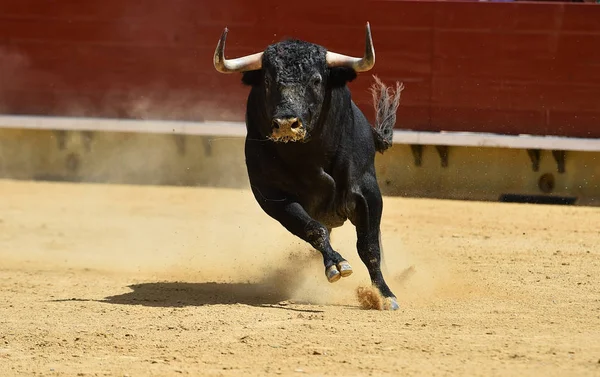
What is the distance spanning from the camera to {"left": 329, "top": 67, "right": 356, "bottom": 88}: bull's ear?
511cm

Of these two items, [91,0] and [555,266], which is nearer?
[555,266]

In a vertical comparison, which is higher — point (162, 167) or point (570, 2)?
point (570, 2)

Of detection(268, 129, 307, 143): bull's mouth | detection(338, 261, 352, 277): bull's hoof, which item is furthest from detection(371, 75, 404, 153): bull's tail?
detection(338, 261, 352, 277): bull's hoof

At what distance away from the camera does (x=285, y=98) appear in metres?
4.79

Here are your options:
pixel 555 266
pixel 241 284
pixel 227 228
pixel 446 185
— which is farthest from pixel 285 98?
pixel 446 185

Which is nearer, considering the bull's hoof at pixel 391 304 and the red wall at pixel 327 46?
the bull's hoof at pixel 391 304

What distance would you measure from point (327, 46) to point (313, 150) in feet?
14.7

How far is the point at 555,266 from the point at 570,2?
365cm

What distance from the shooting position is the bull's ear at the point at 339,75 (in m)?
5.11

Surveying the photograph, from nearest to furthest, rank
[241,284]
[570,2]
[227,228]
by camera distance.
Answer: [241,284], [227,228], [570,2]

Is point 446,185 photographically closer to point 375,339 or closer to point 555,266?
point 555,266

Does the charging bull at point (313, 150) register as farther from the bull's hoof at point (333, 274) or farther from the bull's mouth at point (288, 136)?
the bull's hoof at point (333, 274)

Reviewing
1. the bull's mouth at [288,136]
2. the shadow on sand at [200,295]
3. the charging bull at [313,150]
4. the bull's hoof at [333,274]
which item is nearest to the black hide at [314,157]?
the charging bull at [313,150]

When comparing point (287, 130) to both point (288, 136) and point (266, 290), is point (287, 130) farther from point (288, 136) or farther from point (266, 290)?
point (266, 290)
